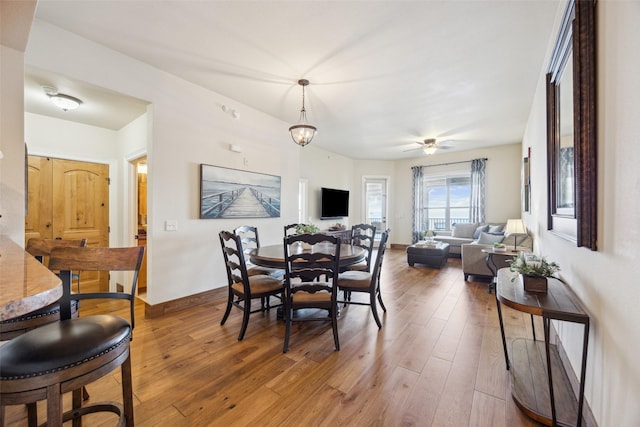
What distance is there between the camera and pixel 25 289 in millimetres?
673

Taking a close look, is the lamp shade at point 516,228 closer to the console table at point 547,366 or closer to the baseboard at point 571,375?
the baseboard at point 571,375

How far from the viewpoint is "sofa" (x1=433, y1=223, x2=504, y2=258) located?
6.48 m

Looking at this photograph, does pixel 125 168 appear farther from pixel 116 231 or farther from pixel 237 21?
pixel 237 21

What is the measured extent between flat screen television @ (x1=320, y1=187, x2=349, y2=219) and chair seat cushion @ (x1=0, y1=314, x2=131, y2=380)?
569 cm

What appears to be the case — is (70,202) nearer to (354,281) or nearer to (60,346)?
(60,346)

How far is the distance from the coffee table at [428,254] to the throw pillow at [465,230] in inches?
57.3

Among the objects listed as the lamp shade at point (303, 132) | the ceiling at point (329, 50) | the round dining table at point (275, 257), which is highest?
the ceiling at point (329, 50)

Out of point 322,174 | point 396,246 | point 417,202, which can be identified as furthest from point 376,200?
point 322,174

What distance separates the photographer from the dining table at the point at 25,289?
23.1 inches

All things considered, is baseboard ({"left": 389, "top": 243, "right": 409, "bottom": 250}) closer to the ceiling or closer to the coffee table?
the coffee table

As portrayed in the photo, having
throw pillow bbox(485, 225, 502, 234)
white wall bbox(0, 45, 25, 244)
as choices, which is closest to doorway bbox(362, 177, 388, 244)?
throw pillow bbox(485, 225, 502, 234)

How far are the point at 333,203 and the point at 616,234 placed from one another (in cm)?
607

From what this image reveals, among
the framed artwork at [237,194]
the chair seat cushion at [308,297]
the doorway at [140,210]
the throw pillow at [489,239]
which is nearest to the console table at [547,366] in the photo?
the chair seat cushion at [308,297]

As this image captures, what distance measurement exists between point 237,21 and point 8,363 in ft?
8.62
